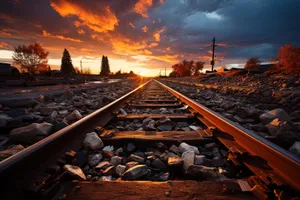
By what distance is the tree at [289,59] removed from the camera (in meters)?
11.5

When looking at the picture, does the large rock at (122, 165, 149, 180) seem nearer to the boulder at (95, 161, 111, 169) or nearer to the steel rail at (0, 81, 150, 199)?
the boulder at (95, 161, 111, 169)

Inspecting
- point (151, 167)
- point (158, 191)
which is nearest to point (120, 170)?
point (151, 167)

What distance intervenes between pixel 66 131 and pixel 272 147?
175 centimetres

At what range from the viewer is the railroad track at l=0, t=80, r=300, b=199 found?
95 centimetres

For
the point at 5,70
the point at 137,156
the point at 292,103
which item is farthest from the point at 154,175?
the point at 5,70

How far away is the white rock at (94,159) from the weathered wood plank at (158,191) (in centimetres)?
36

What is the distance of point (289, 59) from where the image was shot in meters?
12.0

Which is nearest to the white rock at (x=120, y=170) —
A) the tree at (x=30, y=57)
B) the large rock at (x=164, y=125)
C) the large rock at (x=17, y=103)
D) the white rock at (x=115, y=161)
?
the white rock at (x=115, y=161)

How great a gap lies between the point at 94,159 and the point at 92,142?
247 millimetres

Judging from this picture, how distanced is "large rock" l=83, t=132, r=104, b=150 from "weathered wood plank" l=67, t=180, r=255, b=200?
0.59m

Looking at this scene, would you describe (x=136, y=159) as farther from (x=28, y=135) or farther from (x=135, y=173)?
(x=28, y=135)

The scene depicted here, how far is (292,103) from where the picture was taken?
12.2 ft

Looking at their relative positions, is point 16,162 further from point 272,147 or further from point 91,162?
point 272,147

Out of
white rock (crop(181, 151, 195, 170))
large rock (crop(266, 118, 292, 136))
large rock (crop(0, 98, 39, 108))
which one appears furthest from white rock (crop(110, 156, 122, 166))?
large rock (crop(0, 98, 39, 108))
